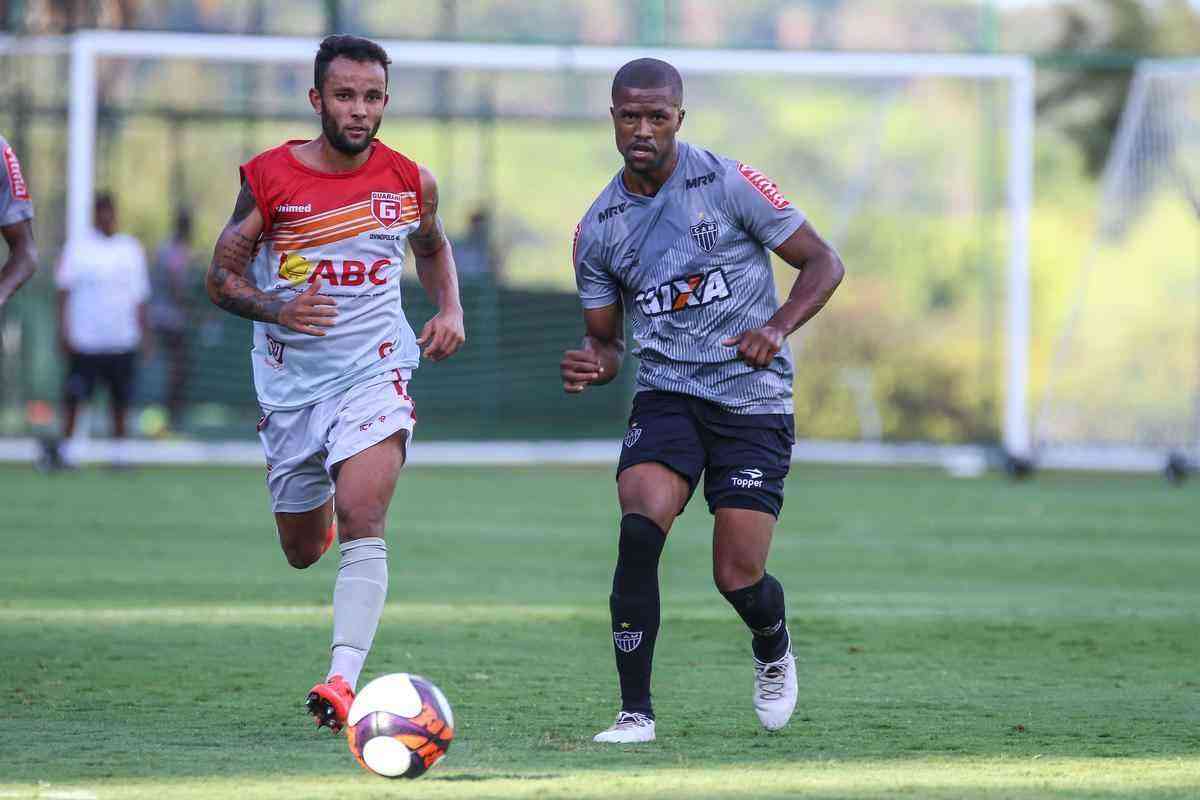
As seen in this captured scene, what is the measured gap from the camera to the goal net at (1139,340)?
73.4ft

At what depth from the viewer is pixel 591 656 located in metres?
8.58

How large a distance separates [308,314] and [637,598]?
136cm

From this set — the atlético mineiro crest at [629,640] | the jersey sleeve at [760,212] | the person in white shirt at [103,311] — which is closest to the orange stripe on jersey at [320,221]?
the jersey sleeve at [760,212]

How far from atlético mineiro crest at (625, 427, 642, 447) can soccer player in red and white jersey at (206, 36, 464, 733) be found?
63 cm

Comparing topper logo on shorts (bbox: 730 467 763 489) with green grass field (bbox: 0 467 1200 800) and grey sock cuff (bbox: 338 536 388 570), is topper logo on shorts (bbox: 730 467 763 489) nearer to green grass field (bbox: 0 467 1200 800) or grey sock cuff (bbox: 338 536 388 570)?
green grass field (bbox: 0 467 1200 800)

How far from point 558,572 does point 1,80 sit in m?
14.8

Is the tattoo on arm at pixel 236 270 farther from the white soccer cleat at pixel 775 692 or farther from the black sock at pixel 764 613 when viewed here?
the white soccer cleat at pixel 775 692

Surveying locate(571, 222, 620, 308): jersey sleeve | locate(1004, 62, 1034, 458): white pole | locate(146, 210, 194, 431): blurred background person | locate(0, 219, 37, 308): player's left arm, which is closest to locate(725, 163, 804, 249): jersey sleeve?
locate(571, 222, 620, 308): jersey sleeve

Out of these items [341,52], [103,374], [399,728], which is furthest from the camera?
[103,374]

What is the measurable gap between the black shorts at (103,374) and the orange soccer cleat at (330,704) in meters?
14.0

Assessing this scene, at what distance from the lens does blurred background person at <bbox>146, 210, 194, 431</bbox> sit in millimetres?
22250

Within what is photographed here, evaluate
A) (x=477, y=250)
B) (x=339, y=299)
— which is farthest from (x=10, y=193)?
(x=477, y=250)

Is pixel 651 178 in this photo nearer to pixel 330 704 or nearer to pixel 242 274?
pixel 242 274

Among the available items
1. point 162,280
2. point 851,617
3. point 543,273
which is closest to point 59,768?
point 851,617
